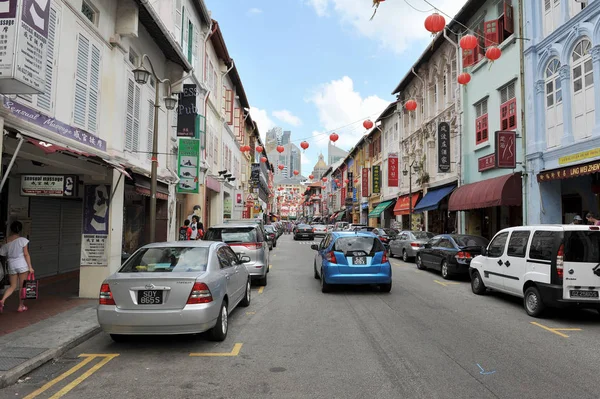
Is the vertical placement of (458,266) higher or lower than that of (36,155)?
lower

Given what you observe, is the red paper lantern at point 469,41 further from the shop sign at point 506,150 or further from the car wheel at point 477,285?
the car wheel at point 477,285

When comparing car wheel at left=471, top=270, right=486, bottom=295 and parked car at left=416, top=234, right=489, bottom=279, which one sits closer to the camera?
car wheel at left=471, top=270, right=486, bottom=295

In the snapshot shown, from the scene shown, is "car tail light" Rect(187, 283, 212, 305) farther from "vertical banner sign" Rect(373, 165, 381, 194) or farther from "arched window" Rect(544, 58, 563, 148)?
"vertical banner sign" Rect(373, 165, 381, 194)

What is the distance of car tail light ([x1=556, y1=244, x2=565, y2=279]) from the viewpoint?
7.66 metres

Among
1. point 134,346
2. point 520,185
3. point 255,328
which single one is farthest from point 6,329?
point 520,185

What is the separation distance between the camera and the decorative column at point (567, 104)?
14422 mm

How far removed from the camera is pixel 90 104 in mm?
10016

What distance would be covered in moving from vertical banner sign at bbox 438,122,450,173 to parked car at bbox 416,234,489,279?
9.28 metres

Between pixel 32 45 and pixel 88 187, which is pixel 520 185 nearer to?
pixel 88 187

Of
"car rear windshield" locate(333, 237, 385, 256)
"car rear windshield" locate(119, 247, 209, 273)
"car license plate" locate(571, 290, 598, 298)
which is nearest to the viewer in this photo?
"car rear windshield" locate(119, 247, 209, 273)

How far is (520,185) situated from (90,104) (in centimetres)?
1571

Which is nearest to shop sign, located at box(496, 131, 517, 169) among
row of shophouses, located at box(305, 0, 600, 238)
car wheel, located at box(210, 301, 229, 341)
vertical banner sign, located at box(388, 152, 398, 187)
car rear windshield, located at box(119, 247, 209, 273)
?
row of shophouses, located at box(305, 0, 600, 238)

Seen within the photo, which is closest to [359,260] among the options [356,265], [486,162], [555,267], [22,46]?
[356,265]

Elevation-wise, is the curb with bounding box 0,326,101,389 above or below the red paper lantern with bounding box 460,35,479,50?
below
